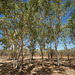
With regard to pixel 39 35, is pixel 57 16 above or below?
above

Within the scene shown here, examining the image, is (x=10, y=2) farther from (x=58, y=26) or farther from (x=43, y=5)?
(x=58, y=26)

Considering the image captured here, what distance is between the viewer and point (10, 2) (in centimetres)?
481

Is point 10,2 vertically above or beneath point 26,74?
above

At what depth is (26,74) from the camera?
717 centimetres

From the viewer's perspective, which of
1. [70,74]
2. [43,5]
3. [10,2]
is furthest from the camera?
[70,74]

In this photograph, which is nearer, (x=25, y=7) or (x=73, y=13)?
(x=25, y=7)

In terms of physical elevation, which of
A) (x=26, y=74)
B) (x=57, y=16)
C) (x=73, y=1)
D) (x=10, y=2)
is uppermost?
(x=73, y=1)

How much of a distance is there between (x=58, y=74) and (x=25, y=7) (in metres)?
7.26

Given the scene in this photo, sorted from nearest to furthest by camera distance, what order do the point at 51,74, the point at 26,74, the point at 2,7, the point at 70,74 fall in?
the point at 2,7
the point at 70,74
the point at 51,74
the point at 26,74

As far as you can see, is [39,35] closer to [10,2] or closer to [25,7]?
[25,7]

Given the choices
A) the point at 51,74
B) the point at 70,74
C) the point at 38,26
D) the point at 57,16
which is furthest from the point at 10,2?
the point at 70,74

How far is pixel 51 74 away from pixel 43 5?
22.7 ft

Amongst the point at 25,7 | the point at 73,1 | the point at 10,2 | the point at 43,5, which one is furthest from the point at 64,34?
the point at 10,2

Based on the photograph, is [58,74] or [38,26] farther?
[38,26]
